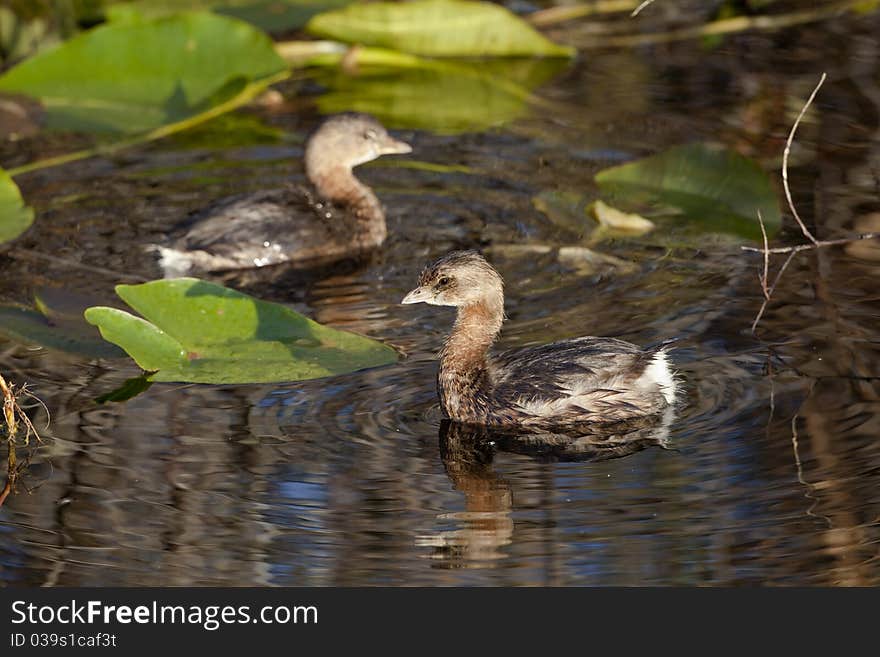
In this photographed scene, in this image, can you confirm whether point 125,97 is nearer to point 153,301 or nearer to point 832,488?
point 153,301

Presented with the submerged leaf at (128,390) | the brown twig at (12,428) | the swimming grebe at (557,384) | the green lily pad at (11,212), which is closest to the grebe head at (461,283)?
the swimming grebe at (557,384)

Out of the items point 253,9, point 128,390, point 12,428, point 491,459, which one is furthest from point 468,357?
point 253,9

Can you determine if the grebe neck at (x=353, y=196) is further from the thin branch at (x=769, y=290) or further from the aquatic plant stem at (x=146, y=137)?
the thin branch at (x=769, y=290)

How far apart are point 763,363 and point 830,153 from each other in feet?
10.8

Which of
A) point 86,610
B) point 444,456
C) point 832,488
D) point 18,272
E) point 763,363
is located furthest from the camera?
point 18,272

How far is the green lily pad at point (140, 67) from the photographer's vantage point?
1022 centimetres

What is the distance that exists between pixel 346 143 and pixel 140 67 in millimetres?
1835

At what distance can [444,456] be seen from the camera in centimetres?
612

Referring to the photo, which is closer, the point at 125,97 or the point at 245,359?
the point at 245,359

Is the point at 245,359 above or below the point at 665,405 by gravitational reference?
above

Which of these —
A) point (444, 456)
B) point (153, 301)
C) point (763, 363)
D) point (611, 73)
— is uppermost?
point (611, 73)

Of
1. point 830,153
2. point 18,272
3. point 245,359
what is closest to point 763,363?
point 245,359

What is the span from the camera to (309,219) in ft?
29.6

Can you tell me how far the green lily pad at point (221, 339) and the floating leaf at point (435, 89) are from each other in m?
3.73
